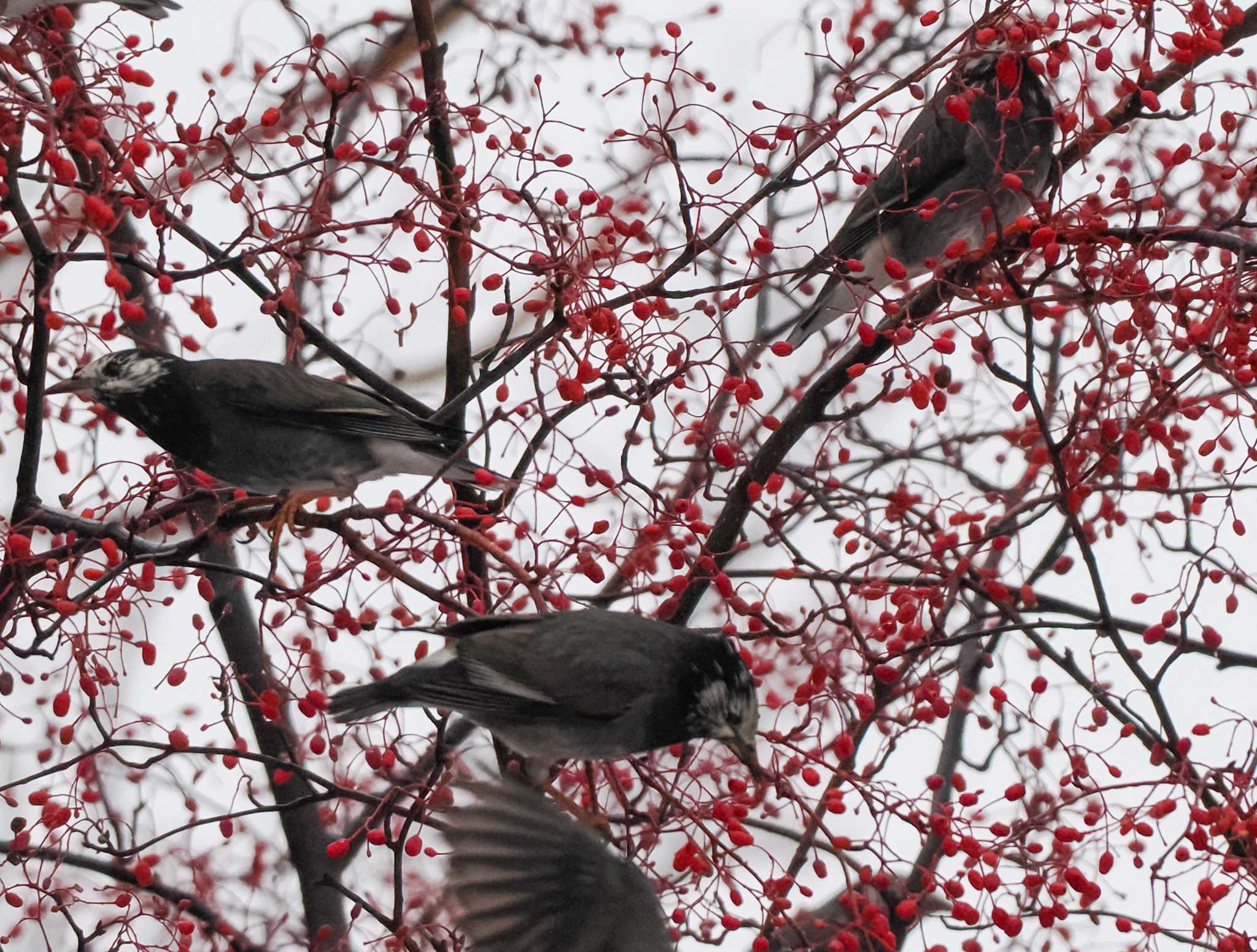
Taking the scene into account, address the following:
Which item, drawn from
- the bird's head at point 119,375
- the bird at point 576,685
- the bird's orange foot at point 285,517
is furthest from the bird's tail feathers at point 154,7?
the bird at point 576,685

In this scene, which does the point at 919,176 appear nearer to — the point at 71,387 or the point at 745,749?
the point at 745,749

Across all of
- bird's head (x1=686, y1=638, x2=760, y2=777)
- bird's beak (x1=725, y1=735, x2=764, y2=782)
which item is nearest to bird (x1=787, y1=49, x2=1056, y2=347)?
bird's head (x1=686, y1=638, x2=760, y2=777)

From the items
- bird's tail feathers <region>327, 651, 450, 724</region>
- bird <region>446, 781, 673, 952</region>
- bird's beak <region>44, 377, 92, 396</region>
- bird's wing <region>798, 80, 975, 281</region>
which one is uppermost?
bird's wing <region>798, 80, 975, 281</region>

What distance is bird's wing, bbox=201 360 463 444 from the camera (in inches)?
153

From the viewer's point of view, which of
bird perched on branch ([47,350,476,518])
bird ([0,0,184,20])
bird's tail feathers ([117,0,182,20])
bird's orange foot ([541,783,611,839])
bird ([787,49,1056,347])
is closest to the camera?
bird's orange foot ([541,783,611,839])

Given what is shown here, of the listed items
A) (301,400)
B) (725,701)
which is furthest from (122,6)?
(725,701)

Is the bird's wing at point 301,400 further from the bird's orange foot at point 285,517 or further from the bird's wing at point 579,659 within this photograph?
the bird's wing at point 579,659

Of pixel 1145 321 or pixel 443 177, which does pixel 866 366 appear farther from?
pixel 443 177

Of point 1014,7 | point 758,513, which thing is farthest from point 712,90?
point 758,513

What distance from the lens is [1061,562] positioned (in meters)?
3.97

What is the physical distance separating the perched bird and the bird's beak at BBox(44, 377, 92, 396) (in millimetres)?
104

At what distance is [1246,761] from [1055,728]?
78 centimetres

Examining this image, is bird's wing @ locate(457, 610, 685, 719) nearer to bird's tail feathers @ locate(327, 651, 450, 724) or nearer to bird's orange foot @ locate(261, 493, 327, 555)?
bird's tail feathers @ locate(327, 651, 450, 724)

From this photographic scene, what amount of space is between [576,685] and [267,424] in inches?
50.5
